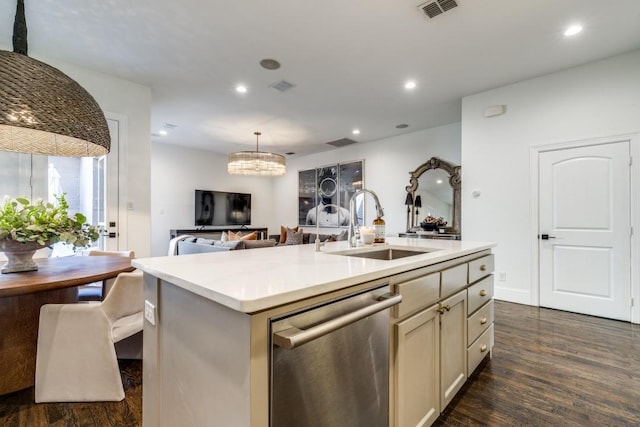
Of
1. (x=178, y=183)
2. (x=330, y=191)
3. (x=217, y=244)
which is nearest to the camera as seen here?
(x=217, y=244)

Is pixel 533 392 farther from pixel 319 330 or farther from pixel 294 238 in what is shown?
pixel 294 238

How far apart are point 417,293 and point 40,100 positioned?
2050 mm

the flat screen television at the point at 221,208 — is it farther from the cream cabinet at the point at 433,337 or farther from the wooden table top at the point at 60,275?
the cream cabinet at the point at 433,337

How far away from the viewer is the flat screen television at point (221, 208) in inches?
291

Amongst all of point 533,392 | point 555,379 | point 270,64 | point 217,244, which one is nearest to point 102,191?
point 217,244

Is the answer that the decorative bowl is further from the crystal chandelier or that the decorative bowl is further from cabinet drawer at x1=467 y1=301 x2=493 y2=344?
cabinet drawer at x1=467 y1=301 x2=493 y2=344

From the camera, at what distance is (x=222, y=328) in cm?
88

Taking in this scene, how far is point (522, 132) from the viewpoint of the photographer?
3.83 metres

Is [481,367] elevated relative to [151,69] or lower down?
lower down

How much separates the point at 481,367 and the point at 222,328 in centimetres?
219

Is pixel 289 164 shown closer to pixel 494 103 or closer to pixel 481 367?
pixel 494 103

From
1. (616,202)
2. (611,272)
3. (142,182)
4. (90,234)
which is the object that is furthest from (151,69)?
(611,272)

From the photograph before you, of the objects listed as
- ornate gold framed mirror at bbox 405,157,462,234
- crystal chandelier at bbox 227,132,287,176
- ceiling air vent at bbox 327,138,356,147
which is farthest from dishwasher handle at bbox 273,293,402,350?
ceiling air vent at bbox 327,138,356,147

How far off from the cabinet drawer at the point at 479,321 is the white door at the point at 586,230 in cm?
198
